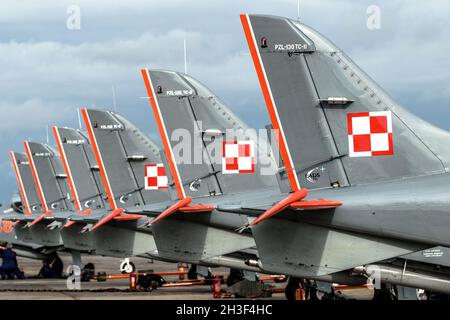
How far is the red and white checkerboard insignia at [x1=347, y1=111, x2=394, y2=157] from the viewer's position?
50.5ft

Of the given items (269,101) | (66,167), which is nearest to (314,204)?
(269,101)

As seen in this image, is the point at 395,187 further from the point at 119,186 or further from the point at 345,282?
the point at 119,186

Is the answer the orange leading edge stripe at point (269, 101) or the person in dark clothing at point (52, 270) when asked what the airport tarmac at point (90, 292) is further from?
the orange leading edge stripe at point (269, 101)

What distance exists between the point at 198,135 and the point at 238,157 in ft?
3.91

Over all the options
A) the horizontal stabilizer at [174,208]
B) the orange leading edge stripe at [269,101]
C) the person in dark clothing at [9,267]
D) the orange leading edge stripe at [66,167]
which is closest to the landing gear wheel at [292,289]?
the horizontal stabilizer at [174,208]

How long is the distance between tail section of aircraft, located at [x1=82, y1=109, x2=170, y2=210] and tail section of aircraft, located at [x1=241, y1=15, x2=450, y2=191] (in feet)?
52.1

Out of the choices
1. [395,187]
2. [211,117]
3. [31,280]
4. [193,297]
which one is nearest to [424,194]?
[395,187]

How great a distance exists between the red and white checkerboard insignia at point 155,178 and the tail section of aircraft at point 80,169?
528cm

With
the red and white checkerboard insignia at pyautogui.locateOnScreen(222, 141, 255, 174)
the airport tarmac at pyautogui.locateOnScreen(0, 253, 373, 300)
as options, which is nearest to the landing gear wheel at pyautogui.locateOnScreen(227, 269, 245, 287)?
the airport tarmac at pyautogui.locateOnScreen(0, 253, 373, 300)

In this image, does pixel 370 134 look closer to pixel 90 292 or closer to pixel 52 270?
pixel 90 292

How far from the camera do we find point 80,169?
36.7 m

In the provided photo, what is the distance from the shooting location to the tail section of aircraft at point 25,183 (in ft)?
156

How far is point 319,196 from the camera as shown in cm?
1504

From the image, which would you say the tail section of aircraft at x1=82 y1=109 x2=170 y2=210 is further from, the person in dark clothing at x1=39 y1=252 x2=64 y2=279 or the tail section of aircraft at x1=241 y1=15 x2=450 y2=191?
the tail section of aircraft at x1=241 y1=15 x2=450 y2=191
